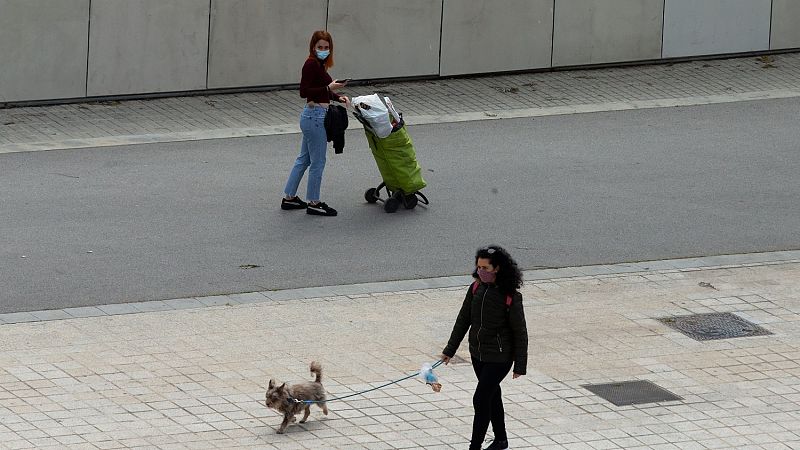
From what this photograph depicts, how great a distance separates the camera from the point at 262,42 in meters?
19.0

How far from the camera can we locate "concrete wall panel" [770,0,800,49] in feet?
69.9

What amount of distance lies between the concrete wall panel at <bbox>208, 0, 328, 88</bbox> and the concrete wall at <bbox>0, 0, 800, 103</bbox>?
0.04 feet

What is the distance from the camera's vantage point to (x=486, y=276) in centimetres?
941

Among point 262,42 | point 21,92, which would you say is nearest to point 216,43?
point 262,42

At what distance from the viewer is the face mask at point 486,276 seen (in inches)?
370

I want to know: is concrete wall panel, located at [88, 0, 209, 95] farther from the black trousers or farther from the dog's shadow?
the black trousers

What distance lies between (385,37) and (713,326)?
8.24 metres

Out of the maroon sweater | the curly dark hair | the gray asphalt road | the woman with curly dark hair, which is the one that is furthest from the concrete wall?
the curly dark hair

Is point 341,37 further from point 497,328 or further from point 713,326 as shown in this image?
point 497,328

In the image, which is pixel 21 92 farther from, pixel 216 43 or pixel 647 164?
pixel 647 164

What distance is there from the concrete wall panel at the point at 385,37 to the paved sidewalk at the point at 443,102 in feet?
0.78

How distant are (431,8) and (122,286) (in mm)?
7941

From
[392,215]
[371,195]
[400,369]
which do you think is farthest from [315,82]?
[400,369]

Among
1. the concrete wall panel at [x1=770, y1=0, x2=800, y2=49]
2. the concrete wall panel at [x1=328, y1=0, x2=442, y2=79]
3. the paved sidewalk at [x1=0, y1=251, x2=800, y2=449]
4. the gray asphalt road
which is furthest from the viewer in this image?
the concrete wall panel at [x1=770, y1=0, x2=800, y2=49]
